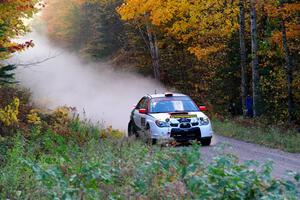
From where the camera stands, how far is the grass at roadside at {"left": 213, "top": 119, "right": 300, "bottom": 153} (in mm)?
16992

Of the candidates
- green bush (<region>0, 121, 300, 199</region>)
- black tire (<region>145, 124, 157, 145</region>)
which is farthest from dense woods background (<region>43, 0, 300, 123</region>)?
green bush (<region>0, 121, 300, 199</region>)

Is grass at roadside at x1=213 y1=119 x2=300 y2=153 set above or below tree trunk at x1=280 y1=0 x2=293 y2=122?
below

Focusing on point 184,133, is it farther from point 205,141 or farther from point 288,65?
point 288,65

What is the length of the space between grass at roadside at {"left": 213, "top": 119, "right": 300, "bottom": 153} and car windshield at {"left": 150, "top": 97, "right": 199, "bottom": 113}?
2.82 meters

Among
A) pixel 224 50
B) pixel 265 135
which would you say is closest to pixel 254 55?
pixel 265 135

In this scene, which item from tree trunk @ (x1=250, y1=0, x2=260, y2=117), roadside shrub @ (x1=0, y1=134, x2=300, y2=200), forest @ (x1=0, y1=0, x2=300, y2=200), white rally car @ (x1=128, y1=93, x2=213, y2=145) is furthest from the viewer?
tree trunk @ (x1=250, y1=0, x2=260, y2=117)

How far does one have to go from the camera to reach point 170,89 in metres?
38.4

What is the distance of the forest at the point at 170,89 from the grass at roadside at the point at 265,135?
0.05m

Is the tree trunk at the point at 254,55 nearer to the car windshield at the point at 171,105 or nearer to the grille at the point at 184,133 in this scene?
the car windshield at the point at 171,105

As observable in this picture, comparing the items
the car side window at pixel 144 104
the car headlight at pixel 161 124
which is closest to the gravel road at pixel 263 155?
the car headlight at pixel 161 124

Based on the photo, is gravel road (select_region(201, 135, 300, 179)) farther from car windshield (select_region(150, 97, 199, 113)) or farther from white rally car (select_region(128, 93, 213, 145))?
car windshield (select_region(150, 97, 199, 113))

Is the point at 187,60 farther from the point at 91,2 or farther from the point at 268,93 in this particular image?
the point at 91,2

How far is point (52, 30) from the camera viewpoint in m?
64.9

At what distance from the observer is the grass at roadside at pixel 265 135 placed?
17.0 metres
